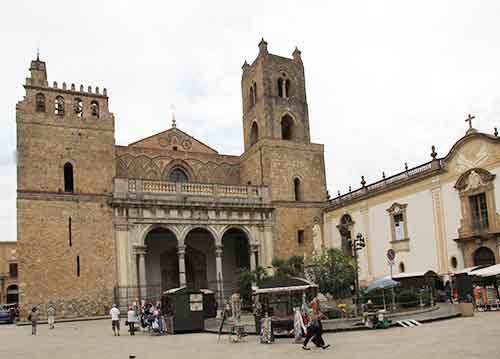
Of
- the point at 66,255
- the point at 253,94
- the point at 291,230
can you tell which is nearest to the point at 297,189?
the point at 291,230

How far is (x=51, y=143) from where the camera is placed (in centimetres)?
3119

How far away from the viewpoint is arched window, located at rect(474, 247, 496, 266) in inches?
1010

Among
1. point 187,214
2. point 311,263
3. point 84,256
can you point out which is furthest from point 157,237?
point 311,263

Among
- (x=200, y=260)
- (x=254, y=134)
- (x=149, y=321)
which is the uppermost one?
(x=254, y=134)

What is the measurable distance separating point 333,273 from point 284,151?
16044 millimetres

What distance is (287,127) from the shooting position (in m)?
40.2

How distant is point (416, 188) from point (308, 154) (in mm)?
10204

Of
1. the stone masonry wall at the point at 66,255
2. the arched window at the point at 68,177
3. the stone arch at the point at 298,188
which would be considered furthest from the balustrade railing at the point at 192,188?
the arched window at the point at 68,177

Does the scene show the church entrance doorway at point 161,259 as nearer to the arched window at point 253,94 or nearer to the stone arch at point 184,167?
the stone arch at point 184,167

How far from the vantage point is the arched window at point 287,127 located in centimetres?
3953

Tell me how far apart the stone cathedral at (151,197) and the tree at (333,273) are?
11.4 metres

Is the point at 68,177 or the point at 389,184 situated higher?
the point at 68,177

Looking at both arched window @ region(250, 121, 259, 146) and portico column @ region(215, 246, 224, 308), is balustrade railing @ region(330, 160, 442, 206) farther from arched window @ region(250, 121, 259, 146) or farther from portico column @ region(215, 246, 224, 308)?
portico column @ region(215, 246, 224, 308)

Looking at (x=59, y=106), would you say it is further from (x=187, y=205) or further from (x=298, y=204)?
(x=298, y=204)
